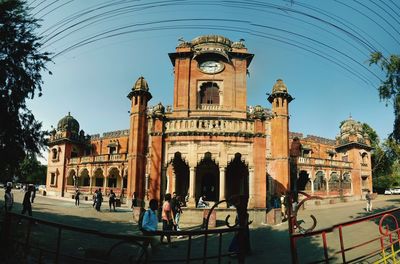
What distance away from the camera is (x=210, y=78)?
26422 mm

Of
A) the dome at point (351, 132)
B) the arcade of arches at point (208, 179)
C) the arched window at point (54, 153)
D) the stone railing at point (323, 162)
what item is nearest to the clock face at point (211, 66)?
the arcade of arches at point (208, 179)

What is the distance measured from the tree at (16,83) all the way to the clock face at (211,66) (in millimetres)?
16568

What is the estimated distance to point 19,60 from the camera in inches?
428

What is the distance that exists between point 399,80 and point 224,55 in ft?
48.2

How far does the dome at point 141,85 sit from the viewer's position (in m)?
27.6

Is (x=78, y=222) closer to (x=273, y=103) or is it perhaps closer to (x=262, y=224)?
(x=262, y=224)

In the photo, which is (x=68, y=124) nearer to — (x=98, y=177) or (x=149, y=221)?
(x=98, y=177)

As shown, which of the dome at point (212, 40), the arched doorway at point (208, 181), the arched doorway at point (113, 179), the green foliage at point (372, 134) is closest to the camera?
the arched doorway at point (208, 181)

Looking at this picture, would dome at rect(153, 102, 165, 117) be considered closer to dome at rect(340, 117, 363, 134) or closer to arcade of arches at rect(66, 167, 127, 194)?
arcade of arches at rect(66, 167, 127, 194)

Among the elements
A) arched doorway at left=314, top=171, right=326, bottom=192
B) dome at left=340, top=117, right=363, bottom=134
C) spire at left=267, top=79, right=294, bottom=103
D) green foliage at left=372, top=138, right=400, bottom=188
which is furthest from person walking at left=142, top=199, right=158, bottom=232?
green foliage at left=372, top=138, right=400, bottom=188

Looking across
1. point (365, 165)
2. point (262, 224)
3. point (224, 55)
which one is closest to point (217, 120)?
point (262, 224)

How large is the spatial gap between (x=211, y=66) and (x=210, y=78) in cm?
121

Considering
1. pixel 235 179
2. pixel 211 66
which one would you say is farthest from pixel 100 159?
pixel 235 179

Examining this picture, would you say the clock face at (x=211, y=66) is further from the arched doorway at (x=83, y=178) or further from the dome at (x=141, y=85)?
the arched doorway at (x=83, y=178)
